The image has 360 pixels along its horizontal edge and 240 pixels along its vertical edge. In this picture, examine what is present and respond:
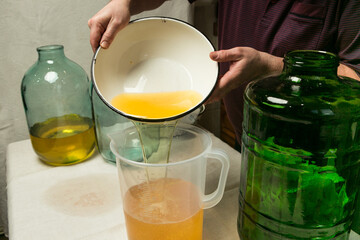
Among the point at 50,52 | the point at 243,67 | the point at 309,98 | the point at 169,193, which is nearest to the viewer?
the point at 309,98

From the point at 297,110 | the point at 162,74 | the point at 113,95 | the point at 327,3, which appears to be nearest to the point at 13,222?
the point at 113,95

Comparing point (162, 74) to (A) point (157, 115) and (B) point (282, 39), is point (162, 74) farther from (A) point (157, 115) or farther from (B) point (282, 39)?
(B) point (282, 39)

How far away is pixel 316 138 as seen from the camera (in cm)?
50

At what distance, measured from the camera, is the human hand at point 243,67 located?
2.30 feet

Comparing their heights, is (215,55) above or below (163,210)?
above

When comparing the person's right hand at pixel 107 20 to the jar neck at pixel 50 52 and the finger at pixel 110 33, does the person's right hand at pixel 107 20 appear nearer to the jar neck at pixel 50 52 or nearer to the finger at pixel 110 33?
the finger at pixel 110 33

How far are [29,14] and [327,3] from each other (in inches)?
40.1

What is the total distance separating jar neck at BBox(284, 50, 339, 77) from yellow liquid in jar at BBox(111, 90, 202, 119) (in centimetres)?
21

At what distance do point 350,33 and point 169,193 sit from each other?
0.60m

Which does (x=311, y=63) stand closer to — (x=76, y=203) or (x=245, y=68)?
(x=245, y=68)

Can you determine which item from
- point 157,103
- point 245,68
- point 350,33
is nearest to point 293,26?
point 350,33

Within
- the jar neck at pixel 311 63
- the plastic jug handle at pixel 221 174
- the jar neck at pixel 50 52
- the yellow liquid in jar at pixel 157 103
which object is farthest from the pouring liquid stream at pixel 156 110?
the jar neck at pixel 50 52

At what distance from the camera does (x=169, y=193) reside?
0.59 m

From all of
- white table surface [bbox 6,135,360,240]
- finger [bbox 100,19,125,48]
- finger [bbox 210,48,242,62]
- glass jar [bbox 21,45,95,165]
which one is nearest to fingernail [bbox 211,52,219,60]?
finger [bbox 210,48,242,62]
